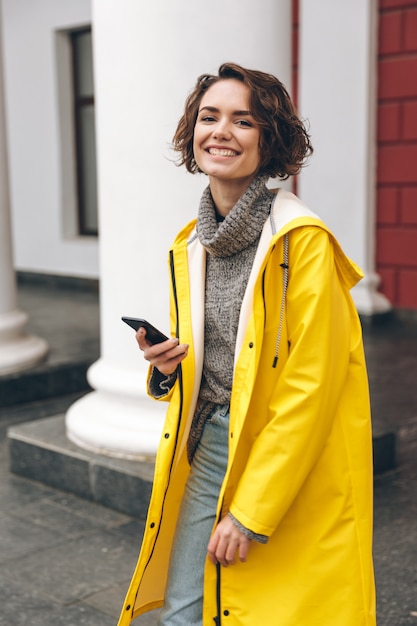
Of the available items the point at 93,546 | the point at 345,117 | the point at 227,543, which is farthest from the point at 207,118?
the point at 345,117

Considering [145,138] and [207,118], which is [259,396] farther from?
[145,138]

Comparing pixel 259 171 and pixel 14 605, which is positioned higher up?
pixel 259 171

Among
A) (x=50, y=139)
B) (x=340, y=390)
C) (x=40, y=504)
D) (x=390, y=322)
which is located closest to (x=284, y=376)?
(x=340, y=390)

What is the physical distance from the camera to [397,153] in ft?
28.3

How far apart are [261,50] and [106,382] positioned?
1.71 meters

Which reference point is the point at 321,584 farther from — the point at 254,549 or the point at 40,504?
the point at 40,504

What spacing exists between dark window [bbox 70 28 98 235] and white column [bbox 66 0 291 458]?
827 cm

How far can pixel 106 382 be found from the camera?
15.2 feet

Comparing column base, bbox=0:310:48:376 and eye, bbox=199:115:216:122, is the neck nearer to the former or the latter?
eye, bbox=199:115:216:122

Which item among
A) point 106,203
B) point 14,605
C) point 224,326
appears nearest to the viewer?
point 224,326

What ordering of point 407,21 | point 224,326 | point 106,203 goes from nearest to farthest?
point 224,326 → point 106,203 → point 407,21

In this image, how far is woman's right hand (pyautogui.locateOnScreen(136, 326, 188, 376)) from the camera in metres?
2.19

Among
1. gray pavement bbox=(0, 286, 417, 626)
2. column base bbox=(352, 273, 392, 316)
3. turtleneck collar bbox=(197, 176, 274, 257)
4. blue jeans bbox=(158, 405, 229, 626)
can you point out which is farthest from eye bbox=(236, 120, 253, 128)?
column base bbox=(352, 273, 392, 316)

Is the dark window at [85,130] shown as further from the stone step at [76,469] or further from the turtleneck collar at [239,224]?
the turtleneck collar at [239,224]
